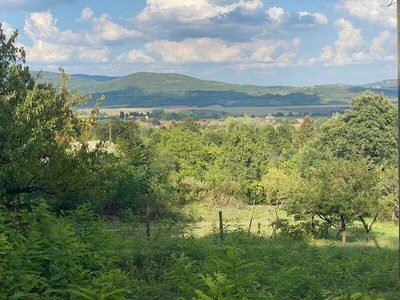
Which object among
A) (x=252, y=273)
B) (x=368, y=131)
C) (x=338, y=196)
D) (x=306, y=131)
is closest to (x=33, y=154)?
(x=252, y=273)

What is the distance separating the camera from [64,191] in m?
10.3

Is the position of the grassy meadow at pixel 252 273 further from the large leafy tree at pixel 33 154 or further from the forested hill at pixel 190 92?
the forested hill at pixel 190 92

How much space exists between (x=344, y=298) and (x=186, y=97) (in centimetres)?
15035

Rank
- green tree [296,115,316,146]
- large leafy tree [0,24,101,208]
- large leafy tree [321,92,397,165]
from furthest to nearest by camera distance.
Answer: green tree [296,115,316,146], large leafy tree [321,92,397,165], large leafy tree [0,24,101,208]

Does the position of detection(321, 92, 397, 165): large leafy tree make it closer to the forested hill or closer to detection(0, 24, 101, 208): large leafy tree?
detection(0, 24, 101, 208): large leafy tree

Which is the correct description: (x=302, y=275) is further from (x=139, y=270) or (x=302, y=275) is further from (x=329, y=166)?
(x=329, y=166)

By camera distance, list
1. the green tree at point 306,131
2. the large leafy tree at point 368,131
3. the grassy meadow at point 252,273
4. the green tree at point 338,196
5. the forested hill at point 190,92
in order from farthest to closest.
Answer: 1. the forested hill at point 190,92
2. the green tree at point 306,131
3. the large leafy tree at point 368,131
4. the green tree at point 338,196
5. the grassy meadow at point 252,273

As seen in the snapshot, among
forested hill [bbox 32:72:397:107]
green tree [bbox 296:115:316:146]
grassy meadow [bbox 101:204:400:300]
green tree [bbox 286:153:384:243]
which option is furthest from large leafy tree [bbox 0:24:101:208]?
forested hill [bbox 32:72:397:107]

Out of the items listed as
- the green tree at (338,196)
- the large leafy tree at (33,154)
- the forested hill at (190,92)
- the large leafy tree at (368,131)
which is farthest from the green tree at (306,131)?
the forested hill at (190,92)

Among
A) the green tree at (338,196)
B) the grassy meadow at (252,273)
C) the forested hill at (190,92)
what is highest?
the forested hill at (190,92)

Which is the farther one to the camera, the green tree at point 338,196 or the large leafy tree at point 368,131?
the large leafy tree at point 368,131

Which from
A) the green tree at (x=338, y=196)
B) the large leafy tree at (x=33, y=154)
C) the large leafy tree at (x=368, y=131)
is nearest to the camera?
the large leafy tree at (x=33, y=154)

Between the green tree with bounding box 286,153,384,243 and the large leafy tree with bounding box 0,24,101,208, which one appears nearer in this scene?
the large leafy tree with bounding box 0,24,101,208

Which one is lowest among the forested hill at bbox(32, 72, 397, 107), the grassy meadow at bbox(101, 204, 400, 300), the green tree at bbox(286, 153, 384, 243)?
the green tree at bbox(286, 153, 384, 243)
